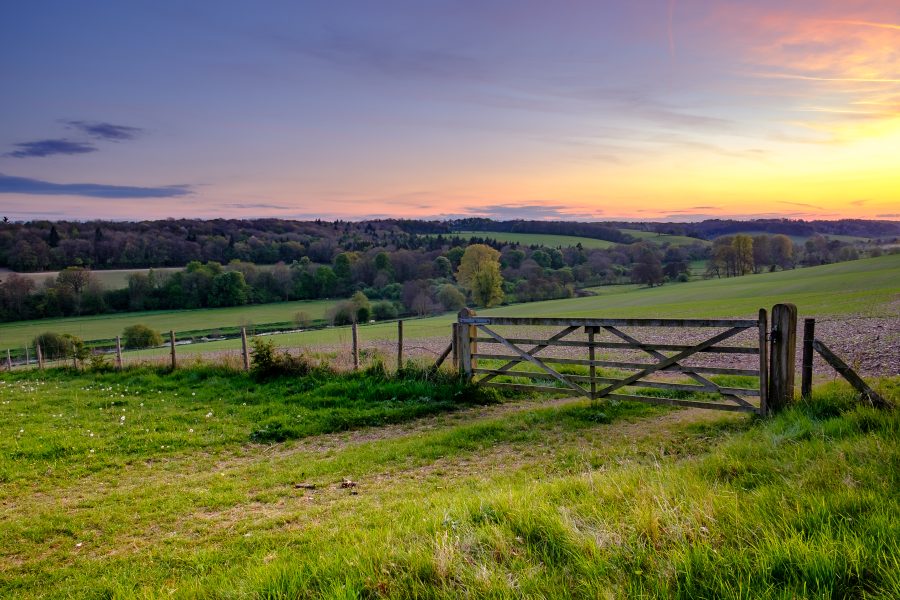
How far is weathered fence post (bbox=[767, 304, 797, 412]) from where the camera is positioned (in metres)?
8.72

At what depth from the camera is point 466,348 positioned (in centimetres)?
1251

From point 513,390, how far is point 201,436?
22.0 ft

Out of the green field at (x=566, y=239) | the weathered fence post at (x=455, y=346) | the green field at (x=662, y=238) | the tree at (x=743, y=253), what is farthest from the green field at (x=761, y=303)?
the green field at (x=566, y=239)

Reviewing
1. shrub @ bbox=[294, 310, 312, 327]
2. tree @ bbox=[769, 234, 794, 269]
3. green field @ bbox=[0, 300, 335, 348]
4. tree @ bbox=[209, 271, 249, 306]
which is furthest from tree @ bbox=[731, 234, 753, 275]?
tree @ bbox=[209, 271, 249, 306]

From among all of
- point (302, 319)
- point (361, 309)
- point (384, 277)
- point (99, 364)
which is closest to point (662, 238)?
point (384, 277)

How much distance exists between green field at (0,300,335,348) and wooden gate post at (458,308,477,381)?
195 feet

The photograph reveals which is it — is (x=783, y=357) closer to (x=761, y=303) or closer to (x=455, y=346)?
(x=455, y=346)

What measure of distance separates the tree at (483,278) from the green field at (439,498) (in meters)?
66.0

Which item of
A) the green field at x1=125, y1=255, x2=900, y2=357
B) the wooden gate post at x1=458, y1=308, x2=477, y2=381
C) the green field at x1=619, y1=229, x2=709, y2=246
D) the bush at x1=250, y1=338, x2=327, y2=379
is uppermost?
the green field at x1=619, y1=229, x2=709, y2=246

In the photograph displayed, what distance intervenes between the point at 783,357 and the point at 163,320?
81890 mm

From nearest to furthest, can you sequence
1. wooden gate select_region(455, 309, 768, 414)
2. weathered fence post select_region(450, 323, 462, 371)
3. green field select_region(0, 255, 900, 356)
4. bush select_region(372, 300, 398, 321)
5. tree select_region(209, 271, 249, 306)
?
wooden gate select_region(455, 309, 768, 414) → weathered fence post select_region(450, 323, 462, 371) → green field select_region(0, 255, 900, 356) → bush select_region(372, 300, 398, 321) → tree select_region(209, 271, 249, 306)

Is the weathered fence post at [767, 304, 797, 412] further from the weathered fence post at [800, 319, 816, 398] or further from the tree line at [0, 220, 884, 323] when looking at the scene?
the tree line at [0, 220, 884, 323]

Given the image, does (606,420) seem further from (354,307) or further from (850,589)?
(354,307)

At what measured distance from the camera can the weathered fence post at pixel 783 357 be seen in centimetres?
872
